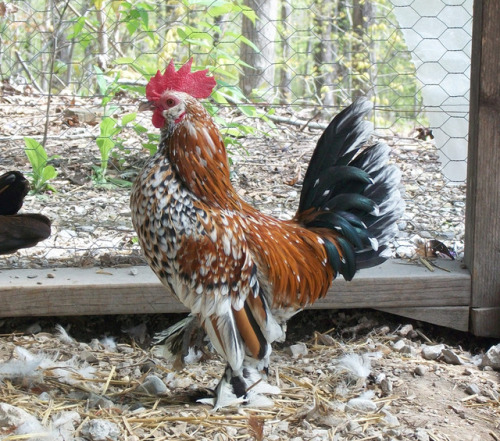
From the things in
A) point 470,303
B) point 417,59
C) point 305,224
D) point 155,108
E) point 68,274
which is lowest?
point 470,303

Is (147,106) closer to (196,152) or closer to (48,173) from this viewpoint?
(196,152)

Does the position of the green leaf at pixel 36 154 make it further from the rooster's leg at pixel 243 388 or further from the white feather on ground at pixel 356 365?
the white feather on ground at pixel 356 365

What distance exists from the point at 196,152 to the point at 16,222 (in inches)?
39.8

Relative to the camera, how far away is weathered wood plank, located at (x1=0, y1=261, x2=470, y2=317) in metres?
2.90

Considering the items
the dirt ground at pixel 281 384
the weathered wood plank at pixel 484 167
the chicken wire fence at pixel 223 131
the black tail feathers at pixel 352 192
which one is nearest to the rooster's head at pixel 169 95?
the black tail feathers at pixel 352 192

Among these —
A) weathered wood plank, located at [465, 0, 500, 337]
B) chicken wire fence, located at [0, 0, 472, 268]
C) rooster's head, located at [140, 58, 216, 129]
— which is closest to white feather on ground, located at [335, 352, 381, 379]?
weathered wood plank, located at [465, 0, 500, 337]

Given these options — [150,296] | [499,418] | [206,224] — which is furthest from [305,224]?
[499,418]

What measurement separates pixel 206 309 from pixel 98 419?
52 cm

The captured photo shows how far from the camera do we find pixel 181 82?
7.39 feet

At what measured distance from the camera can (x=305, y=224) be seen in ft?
8.79

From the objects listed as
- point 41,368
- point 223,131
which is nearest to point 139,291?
point 41,368

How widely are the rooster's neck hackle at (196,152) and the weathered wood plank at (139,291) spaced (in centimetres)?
83

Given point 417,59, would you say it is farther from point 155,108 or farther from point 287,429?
point 287,429

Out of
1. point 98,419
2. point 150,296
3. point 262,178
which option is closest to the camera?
point 98,419
